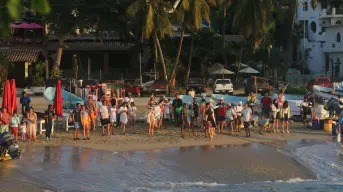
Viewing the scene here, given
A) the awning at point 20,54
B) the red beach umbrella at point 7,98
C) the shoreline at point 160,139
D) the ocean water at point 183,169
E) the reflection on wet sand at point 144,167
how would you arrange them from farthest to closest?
the awning at point 20,54 → the shoreline at point 160,139 → the red beach umbrella at point 7,98 → the reflection on wet sand at point 144,167 → the ocean water at point 183,169

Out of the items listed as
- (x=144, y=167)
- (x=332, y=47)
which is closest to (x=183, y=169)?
(x=144, y=167)

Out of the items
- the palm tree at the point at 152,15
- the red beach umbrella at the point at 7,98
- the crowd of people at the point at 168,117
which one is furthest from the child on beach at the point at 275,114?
the palm tree at the point at 152,15

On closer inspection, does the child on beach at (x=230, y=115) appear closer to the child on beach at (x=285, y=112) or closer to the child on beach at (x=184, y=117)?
the child on beach at (x=184, y=117)

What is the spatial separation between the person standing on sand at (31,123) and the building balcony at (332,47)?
43.6 m

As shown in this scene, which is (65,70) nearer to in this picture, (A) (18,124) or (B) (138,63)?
(B) (138,63)

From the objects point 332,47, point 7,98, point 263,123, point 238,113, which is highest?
point 332,47

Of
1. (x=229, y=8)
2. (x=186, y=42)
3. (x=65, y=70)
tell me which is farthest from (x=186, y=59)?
(x=65, y=70)

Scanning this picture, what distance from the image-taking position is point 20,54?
50.3 meters

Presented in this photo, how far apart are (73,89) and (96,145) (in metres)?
13.6

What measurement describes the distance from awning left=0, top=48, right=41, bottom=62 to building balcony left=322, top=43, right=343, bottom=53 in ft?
92.1

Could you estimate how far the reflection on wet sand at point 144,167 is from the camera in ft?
48.8

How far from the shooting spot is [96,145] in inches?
811

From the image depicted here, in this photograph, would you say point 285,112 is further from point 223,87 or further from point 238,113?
point 223,87

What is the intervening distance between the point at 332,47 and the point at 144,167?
46.6 metres
